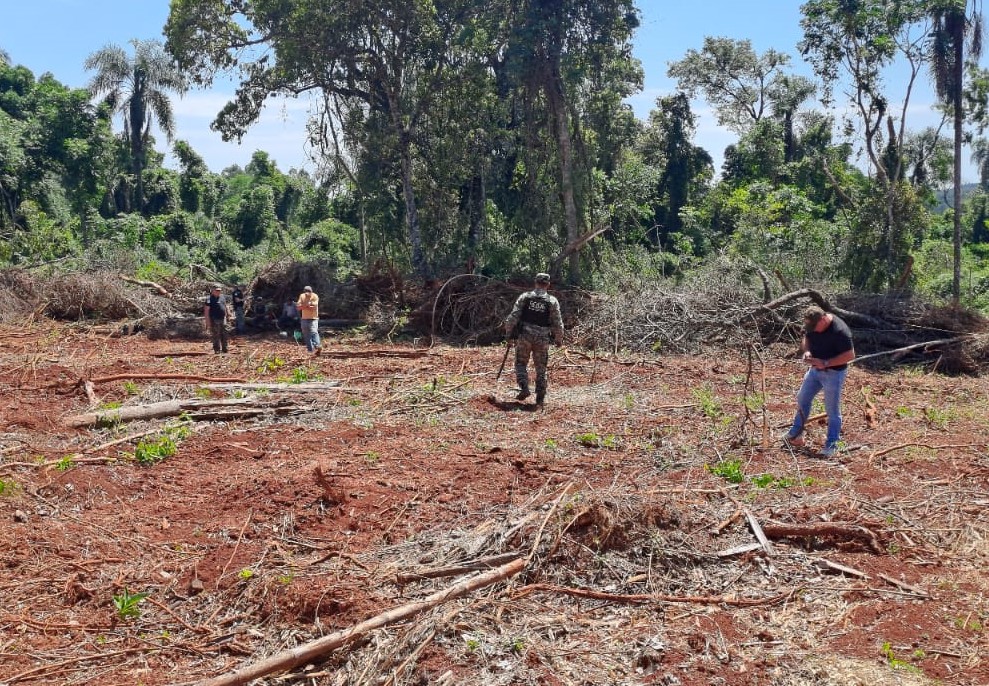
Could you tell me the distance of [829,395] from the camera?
25.1 feet

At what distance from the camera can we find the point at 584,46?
19.3 metres

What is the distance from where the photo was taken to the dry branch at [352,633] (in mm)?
3953

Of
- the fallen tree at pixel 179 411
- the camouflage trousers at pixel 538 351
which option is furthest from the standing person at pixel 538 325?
the fallen tree at pixel 179 411

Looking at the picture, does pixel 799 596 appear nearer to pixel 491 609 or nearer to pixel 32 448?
pixel 491 609

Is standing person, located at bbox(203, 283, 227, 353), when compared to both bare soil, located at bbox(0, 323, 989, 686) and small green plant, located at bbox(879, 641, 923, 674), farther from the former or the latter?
small green plant, located at bbox(879, 641, 923, 674)

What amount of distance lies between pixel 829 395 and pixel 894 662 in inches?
154

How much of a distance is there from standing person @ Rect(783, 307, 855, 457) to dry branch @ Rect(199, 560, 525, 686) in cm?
406

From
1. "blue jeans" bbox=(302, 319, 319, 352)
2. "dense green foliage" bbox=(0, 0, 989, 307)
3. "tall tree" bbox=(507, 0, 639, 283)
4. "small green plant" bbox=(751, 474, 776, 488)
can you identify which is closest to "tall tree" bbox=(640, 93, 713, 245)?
"dense green foliage" bbox=(0, 0, 989, 307)

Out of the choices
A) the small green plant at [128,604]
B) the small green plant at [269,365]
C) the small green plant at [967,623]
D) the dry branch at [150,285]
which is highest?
the dry branch at [150,285]

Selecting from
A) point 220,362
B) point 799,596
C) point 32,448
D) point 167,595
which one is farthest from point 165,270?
point 799,596

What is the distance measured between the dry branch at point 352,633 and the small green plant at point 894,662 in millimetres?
1892

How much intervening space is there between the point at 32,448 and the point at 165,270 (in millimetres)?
15564

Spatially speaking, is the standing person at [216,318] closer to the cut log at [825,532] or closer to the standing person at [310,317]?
the standing person at [310,317]

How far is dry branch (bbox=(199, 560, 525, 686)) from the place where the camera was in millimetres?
3953
